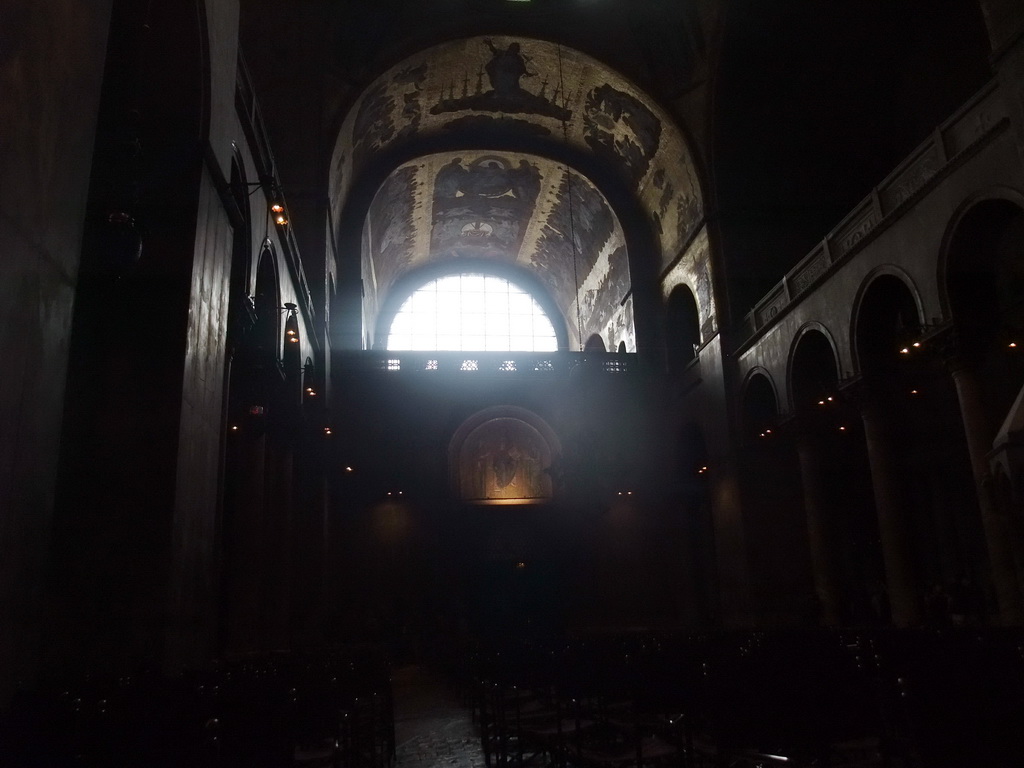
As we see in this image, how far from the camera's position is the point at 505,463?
22203 mm

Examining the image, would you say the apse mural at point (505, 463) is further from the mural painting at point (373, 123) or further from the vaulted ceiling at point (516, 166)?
the mural painting at point (373, 123)

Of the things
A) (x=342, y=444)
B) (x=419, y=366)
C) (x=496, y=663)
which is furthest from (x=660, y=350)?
(x=496, y=663)

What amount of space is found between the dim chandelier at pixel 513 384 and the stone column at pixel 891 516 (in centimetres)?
6

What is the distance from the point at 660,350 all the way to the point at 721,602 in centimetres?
712

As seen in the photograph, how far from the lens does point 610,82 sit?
19625 mm

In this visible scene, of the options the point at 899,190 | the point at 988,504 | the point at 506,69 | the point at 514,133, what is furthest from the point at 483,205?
the point at 988,504

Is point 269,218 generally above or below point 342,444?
above

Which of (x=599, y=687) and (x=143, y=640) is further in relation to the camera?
(x=599, y=687)

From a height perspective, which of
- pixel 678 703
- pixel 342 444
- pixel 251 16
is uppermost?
pixel 251 16

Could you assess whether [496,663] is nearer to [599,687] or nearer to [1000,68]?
A: [599,687]

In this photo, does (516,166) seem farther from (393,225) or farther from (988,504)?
(988,504)

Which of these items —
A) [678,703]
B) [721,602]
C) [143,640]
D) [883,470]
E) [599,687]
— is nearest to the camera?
[678,703]

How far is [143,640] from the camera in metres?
5.73

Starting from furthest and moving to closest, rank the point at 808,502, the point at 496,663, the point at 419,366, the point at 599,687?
the point at 419,366 → the point at 808,502 → the point at 496,663 → the point at 599,687
